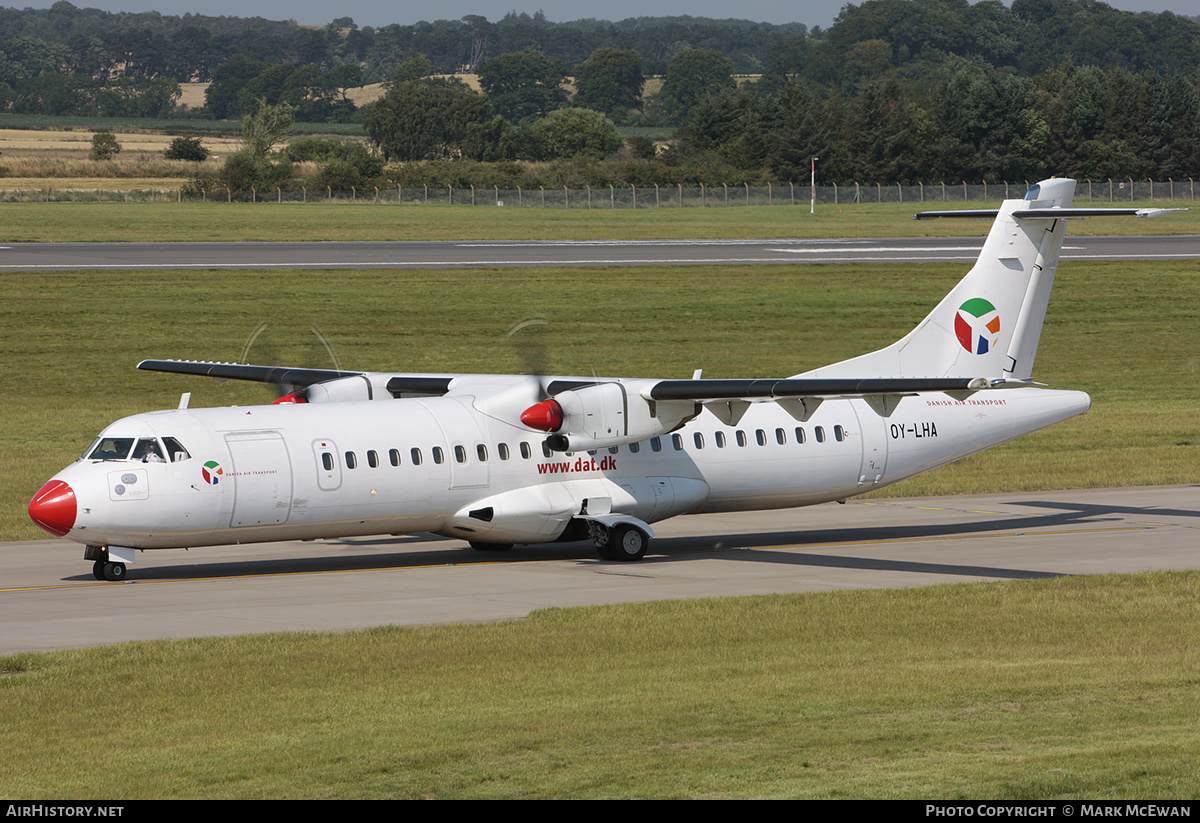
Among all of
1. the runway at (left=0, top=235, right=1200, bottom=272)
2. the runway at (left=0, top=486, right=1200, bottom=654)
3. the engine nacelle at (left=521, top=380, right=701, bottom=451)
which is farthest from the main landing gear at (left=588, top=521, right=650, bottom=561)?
the runway at (left=0, top=235, right=1200, bottom=272)

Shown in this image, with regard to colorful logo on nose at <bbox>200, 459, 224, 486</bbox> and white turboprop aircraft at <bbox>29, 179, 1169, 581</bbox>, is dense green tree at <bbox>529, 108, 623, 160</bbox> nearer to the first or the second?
white turboprop aircraft at <bbox>29, 179, 1169, 581</bbox>

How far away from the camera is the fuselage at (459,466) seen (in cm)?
2052

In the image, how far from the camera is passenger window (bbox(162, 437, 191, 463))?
67.6 ft

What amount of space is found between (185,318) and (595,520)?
3268 cm

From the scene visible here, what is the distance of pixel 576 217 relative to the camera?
93562 mm

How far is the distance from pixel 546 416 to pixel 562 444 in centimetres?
60

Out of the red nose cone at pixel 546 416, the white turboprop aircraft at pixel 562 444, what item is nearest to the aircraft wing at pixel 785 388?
the white turboprop aircraft at pixel 562 444

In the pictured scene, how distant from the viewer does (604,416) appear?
22828mm

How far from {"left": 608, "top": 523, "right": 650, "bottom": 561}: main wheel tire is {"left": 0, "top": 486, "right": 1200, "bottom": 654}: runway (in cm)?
32

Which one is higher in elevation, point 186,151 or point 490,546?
point 186,151

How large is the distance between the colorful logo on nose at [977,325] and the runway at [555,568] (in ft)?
11.3

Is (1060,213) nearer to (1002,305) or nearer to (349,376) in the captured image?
(1002,305)

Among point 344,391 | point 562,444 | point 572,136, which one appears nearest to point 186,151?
point 572,136

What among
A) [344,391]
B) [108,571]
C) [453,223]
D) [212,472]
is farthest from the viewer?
[453,223]
